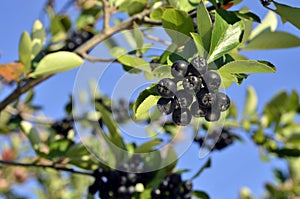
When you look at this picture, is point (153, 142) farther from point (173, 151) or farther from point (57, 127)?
point (57, 127)

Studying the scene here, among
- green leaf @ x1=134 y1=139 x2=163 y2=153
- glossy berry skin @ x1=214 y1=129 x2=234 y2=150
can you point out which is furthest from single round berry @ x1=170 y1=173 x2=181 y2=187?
glossy berry skin @ x1=214 y1=129 x2=234 y2=150

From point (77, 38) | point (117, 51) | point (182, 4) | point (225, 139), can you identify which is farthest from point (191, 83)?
point (225, 139)

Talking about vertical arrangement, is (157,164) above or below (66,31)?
below

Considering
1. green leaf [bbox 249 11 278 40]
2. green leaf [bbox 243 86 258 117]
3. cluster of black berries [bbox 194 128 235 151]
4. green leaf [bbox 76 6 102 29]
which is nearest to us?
green leaf [bbox 249 11 278 40]

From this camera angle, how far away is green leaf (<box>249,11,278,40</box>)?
164 cm

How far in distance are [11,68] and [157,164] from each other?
518mm

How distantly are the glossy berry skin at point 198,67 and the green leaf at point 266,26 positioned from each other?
0.69m

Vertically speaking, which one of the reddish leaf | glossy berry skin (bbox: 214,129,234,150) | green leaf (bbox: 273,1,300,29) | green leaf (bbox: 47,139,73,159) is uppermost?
the reddish leaf

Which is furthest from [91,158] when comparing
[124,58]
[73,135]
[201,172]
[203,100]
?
[203,100]

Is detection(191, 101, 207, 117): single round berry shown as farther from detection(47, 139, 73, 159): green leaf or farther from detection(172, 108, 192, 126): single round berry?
detection(47, 139, 73, 159): green leaf

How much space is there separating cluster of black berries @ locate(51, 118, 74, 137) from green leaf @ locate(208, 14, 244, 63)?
3.94 feet

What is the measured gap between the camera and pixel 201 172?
5.43 feet

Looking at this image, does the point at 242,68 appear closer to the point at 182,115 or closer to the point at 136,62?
the point at 182,115

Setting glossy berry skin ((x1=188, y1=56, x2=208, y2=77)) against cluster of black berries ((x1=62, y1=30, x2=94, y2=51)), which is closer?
glossy berry skin ((x1=188, y1=56, x2=208, y2=77))
